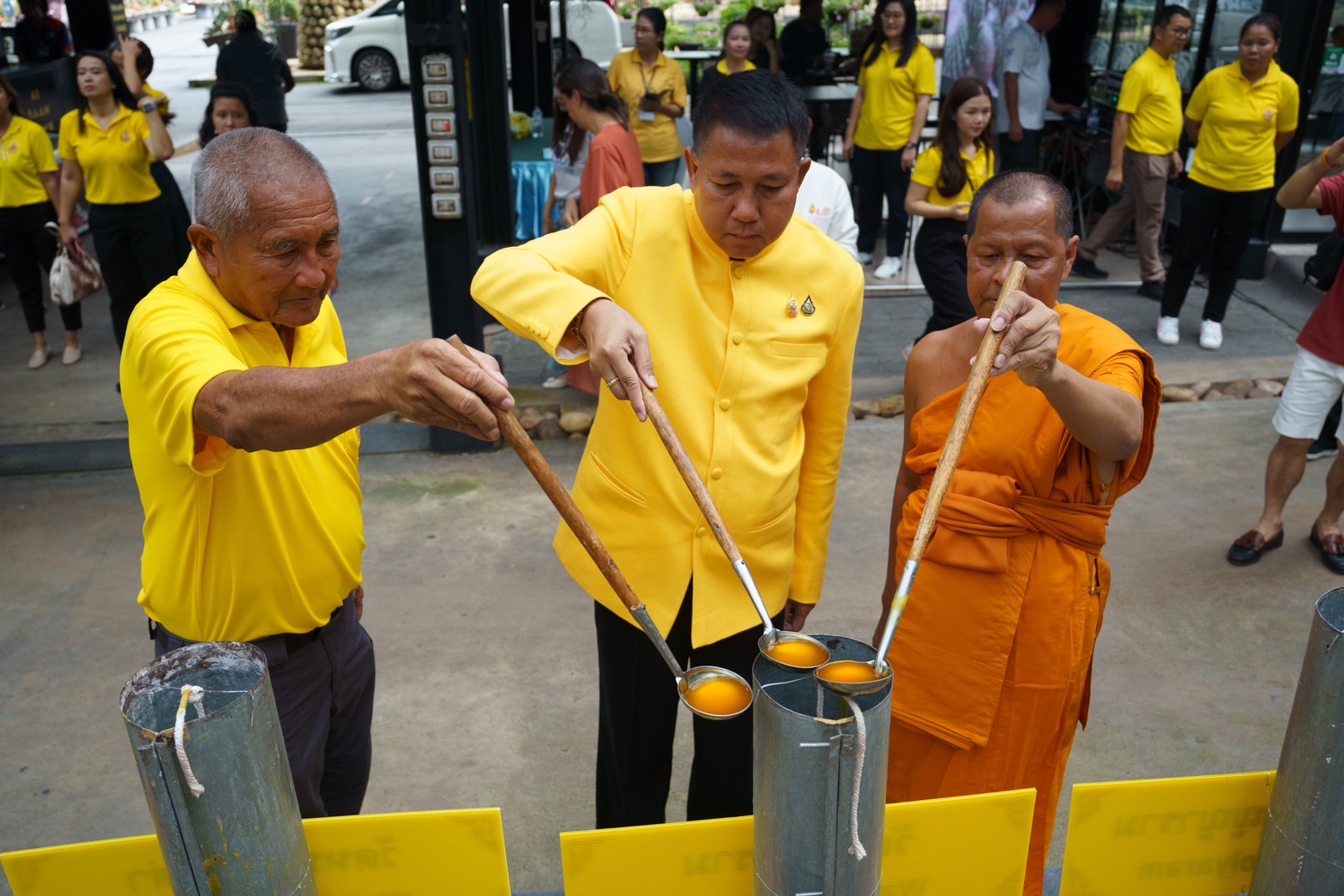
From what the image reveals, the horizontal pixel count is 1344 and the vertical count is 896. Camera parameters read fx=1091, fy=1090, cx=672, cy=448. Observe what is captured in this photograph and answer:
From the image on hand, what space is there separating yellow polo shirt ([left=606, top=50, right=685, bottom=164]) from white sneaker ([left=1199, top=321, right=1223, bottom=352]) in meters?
3.35

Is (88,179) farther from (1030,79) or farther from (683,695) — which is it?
(1030,79)

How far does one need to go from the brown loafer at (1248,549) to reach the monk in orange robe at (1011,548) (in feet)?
7.86

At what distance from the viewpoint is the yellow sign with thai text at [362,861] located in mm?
1232

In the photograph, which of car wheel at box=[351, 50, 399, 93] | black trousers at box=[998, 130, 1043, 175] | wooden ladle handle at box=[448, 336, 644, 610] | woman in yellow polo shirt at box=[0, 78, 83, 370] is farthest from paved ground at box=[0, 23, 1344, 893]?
car wheel at box=[351, 50, 399, 93]

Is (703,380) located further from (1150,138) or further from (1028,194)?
(1150,138)

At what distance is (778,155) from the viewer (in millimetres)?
1748

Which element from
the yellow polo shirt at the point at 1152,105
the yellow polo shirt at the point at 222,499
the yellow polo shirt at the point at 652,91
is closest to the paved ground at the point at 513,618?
the yellow polo shirt at the point at 222,499

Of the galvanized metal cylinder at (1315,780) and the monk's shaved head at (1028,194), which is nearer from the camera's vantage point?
the galvanized metal cylinder at (1315,780)

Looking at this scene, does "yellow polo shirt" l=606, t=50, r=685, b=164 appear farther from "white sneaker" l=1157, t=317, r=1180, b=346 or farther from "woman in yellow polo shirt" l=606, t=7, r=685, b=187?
"white sneaker" l=1157, t=317, r=1180, b=346

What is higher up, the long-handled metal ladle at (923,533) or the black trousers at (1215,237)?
the long-handled metal ladle at (923,533)

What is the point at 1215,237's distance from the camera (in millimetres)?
6148

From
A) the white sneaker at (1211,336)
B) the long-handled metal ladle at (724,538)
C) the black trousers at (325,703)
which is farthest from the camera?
the white sneaker at (1211,336)

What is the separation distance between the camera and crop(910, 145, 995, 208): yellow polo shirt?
492cm

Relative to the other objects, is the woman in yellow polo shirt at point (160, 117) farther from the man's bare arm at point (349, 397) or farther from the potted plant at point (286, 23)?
the potted plant at point (286, 23)
